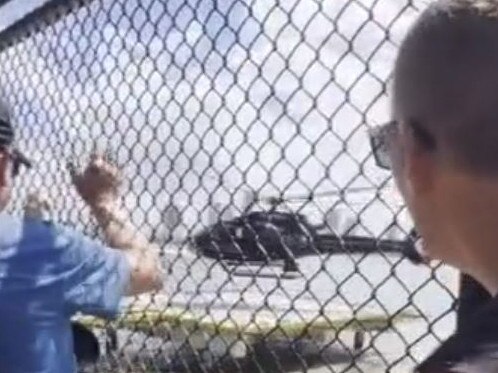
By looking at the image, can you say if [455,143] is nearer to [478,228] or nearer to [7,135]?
[478,228]

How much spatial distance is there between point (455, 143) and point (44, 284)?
1541 millimetres

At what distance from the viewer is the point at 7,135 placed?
2.63 meters

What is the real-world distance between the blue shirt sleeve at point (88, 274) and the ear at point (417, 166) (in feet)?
4.68

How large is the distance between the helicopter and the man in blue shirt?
37cm

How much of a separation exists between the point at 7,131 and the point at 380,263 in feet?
2.80

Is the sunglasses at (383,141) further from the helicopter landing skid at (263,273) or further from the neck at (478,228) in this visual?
the helicopter landing skid at (263,273)

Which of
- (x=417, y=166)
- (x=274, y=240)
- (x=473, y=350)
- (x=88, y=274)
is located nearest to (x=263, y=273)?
(x=274, y=240)

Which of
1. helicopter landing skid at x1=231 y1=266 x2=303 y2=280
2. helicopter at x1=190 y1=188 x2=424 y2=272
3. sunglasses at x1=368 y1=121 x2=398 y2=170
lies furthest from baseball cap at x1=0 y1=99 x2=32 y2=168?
sunglasses at x1=368 y1=121 x2=398 y2=170

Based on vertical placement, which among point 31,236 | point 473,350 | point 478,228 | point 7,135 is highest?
point 7,135

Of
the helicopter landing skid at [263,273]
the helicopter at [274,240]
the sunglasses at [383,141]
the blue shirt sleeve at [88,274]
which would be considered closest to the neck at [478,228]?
the sunglasses at [383,141]

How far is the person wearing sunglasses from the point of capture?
1.15m

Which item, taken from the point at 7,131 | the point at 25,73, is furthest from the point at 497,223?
the point at 25,73

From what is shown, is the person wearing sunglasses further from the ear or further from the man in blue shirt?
the man in blue shirt

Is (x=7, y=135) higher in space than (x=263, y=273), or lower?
higher
